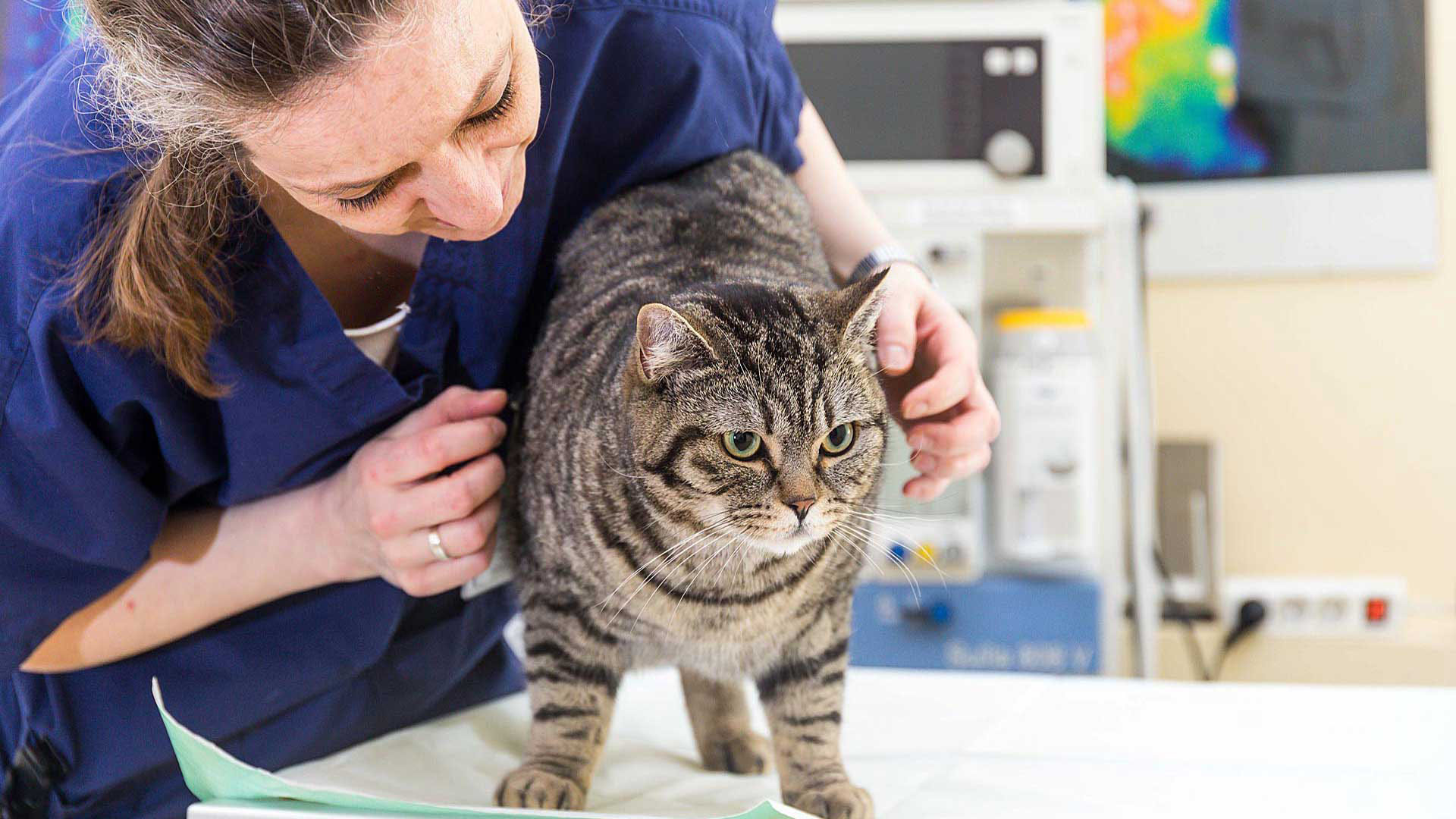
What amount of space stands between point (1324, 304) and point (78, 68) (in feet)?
8.08

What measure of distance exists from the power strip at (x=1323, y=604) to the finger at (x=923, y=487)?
5.88ft

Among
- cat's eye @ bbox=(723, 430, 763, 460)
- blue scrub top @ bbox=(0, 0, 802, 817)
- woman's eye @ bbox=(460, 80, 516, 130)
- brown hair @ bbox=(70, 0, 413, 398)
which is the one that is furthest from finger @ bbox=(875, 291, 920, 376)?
brown hair @ bbox=(70, 0, 413, 398)

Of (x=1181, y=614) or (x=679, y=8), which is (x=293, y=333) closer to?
(x=679, y=8)

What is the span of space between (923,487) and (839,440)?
148 millimetres

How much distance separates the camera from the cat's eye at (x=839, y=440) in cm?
86

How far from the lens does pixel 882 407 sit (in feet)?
2.95

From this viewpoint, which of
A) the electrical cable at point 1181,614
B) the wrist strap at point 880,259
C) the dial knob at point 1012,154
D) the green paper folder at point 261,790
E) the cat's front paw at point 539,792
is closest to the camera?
the green paper folder at point 261,790

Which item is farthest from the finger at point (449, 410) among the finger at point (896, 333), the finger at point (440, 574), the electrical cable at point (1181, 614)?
the electrical cable at point (1181, 614)

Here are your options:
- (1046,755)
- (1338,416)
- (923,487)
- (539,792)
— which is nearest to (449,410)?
(539,792)

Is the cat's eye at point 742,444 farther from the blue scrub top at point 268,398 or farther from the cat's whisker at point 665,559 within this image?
the blue scrub top at point 268,398

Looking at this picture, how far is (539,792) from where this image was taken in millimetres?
819

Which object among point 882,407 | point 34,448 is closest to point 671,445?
point 882,407

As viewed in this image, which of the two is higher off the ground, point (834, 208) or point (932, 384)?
point (834, 208)

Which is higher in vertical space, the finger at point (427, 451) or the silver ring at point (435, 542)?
the finger at point (427, 451)
